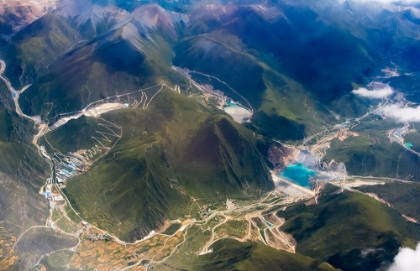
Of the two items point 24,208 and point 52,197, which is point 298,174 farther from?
point 24,208

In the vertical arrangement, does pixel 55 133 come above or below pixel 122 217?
above

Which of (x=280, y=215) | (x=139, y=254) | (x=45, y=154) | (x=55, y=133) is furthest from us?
(x=55, y=133)

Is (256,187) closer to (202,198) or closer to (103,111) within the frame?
(202,198)

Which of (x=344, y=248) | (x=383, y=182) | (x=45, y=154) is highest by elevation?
(x=45, y=154)

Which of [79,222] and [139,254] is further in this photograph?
[79,222]

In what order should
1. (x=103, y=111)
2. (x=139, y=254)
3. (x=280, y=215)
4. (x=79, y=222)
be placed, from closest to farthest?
(x=139, y=254), (x=79, y=222), (x=280, y=215), (x=103, y=111)

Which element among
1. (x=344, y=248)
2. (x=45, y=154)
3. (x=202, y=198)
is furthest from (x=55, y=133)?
(x=344, y=248)

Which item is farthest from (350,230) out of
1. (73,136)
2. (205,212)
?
(73,136)

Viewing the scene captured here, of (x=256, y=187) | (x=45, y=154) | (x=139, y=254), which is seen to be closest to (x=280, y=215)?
(x=256, y=187)
